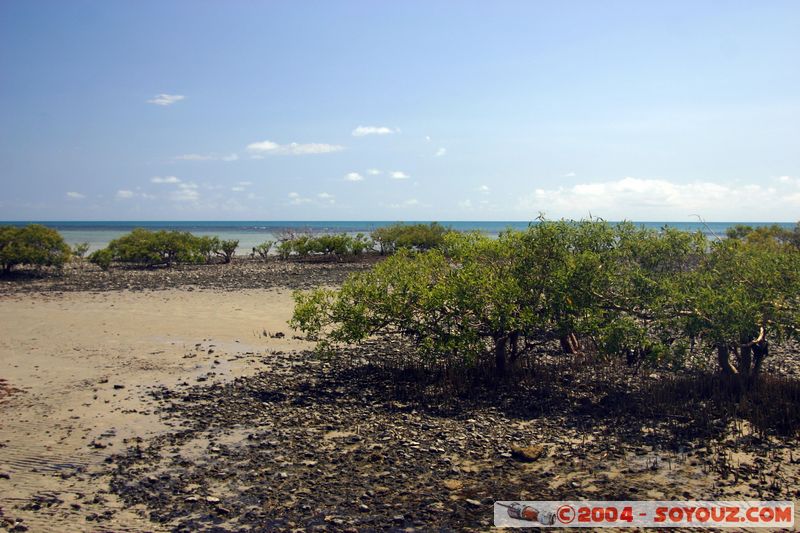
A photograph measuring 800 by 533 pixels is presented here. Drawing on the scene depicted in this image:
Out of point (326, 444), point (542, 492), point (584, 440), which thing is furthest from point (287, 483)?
point (584, 440)

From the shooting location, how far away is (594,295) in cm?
1089

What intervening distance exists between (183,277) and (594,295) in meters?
22.6

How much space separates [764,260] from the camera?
1048cm

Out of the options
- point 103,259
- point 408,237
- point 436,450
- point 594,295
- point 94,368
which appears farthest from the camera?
point 408,237

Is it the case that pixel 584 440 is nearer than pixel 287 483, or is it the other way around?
pixel 287 483

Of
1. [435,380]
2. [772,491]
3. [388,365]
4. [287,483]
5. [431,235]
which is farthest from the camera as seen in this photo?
[431,235]

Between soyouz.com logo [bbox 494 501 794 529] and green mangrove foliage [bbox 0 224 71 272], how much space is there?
2873 centimetres

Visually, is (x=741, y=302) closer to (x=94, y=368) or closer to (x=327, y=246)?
(x=94, y=368)

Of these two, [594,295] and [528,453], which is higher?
[594,295]

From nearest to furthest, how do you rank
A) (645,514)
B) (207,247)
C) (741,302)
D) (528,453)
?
(645,514)
(528,453)
(741,302)
(207,247)

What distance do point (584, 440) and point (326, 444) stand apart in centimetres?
359

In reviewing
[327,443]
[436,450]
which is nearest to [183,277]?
[327,443]

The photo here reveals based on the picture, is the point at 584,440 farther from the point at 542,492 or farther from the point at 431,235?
the point at 431,235

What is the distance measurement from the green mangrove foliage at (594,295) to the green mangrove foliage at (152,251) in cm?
2515
